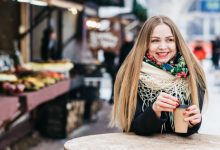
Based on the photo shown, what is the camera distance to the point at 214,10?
23.1 metres

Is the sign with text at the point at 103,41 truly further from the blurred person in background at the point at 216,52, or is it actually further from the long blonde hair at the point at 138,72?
the blurred person in background at the point at 216,52

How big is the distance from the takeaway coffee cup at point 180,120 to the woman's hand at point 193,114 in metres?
0.02

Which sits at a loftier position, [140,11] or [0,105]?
[140,11]

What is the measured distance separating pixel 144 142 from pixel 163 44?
1.72 feet

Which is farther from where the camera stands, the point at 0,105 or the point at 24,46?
the point at 24,46

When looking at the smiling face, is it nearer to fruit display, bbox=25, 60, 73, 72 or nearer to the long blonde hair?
the long blonde hair

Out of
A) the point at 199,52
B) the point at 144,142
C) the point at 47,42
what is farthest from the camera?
the point at 199,52

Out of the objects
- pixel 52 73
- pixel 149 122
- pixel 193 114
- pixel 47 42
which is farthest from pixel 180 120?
pixel 47 42

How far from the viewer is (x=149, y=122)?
2607 mm

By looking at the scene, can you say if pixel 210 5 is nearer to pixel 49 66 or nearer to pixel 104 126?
pixel 104 126

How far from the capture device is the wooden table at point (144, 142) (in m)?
2.46

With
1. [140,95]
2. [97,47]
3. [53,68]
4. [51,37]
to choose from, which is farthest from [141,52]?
[97,47]

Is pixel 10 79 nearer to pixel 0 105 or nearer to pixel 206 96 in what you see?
pixel 0 105

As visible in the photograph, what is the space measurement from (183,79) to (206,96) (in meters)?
0.21
